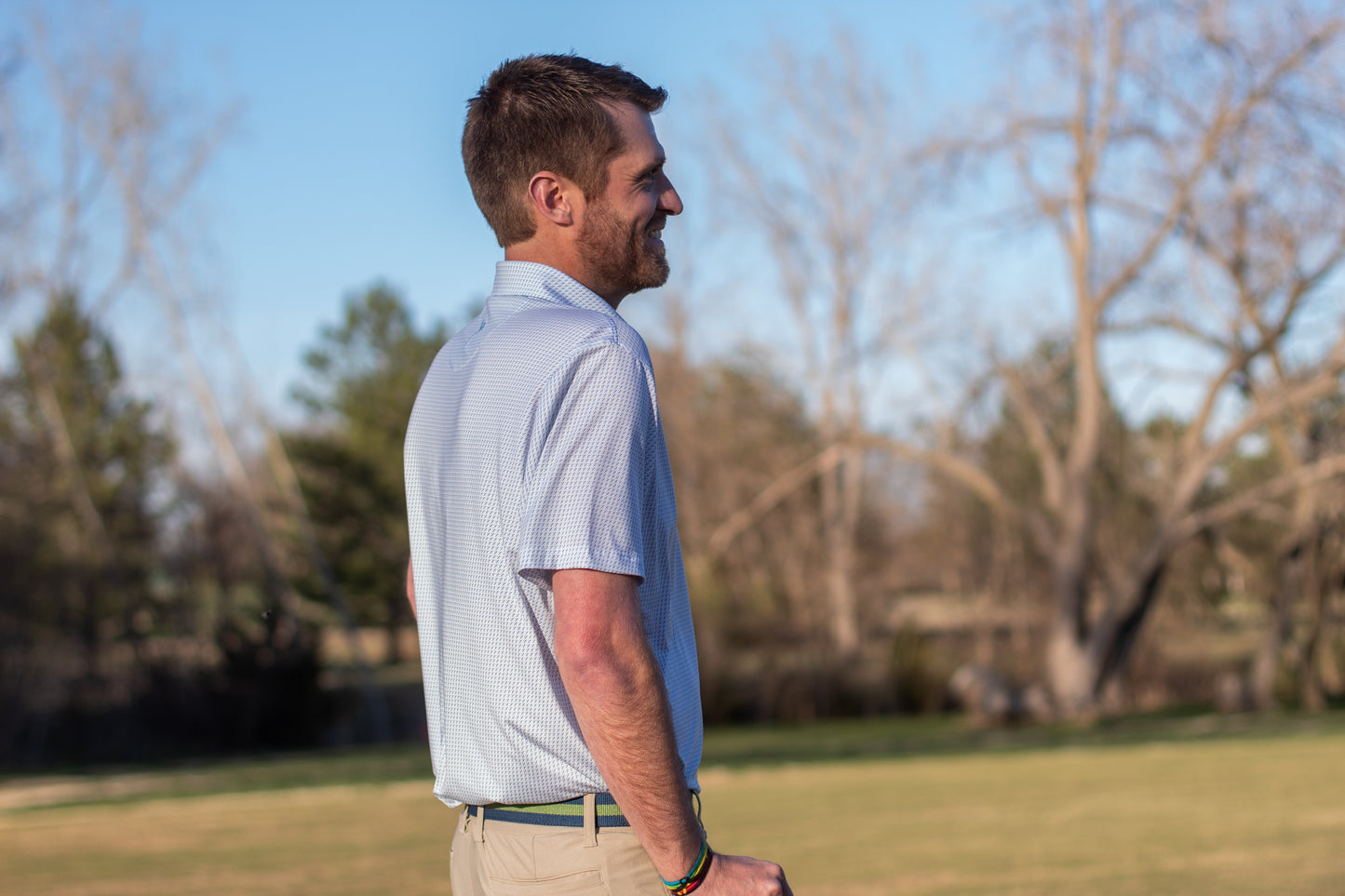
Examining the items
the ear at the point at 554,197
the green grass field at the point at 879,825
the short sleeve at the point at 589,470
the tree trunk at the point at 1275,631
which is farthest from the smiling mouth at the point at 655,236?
the tree trunk at the point at 1275,631

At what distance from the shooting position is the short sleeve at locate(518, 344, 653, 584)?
1734mm

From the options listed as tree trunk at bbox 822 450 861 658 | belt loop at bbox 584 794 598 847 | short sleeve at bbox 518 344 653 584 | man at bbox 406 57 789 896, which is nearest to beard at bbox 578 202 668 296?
man at bbox 406 57 789 896

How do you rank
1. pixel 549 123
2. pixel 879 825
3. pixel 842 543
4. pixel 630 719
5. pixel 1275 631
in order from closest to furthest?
pixel 630 719
pixel 549 123
pixel 879 825
pixel 1275 631
pixel 842 543

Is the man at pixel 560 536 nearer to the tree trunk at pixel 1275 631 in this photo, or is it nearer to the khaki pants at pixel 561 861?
the khaki pants at pixel 561 861

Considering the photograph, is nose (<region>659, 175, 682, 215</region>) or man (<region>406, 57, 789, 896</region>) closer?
man (<region>406, 57, 789, 896</region>)

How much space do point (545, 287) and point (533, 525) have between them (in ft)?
1.37

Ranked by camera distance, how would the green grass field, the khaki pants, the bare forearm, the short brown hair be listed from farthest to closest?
1. the green grass field
2. the short brown hair
3. the khaki pants
4. the bare forearm

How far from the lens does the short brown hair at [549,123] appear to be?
1.98 meters

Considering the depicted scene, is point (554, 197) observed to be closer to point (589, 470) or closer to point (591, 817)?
point (589, 470)

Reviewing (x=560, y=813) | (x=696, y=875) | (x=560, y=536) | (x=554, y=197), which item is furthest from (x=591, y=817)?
(x=554, y=197)

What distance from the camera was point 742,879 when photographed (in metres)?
1.75

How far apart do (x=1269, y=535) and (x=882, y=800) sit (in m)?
22.3

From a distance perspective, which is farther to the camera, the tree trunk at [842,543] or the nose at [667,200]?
the tree trunk at [842,543]

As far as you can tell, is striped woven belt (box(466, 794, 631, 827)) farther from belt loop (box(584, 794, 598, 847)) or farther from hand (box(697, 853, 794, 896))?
hand (box(697, 853, 794, 896))
